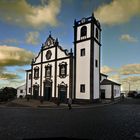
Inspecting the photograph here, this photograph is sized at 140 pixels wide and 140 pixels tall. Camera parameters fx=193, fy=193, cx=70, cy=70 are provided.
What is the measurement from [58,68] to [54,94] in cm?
492

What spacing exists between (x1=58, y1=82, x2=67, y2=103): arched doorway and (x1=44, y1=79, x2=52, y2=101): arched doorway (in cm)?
283

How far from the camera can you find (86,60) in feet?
105

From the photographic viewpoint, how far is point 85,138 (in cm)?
829

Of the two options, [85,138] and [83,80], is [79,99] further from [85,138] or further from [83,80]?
[85,138]

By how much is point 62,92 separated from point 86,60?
24.5 feet

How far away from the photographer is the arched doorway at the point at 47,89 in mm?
37250

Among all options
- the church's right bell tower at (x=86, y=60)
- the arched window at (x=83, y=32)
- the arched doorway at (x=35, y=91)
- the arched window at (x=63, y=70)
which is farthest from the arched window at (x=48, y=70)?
the arched window at (x=83, y=32)

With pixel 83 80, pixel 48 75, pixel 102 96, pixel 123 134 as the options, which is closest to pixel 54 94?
pixel 48 75

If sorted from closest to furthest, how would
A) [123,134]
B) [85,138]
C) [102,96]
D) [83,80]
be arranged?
[85,138] → [123,134] → [83,80] → [102,96]

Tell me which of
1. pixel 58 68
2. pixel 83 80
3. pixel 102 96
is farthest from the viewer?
pixel 102 96

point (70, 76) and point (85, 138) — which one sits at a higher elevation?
point (70, 76)

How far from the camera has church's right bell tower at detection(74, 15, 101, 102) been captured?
31109 mm

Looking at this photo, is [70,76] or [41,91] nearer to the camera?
[70,76]

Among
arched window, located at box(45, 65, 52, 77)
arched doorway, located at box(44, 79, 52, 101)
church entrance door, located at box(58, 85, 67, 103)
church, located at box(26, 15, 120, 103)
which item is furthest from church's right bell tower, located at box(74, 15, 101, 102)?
arched window, located at box(45, 65, 52, 77)
